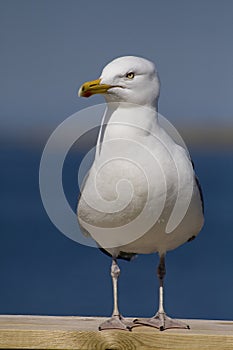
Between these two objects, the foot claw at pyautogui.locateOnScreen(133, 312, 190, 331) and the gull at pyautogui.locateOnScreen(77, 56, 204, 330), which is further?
the foot claw at pyautogui.locateOnScreen(133, 312, 190, 331)

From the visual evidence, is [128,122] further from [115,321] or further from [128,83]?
[115,321]

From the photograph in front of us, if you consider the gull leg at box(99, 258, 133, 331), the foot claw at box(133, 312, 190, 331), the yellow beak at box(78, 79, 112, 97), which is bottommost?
the foot claw at box(133, 312, 190, 331)

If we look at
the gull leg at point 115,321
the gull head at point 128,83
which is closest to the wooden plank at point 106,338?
the gull leg at point 115,321

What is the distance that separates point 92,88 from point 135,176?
0.30 m

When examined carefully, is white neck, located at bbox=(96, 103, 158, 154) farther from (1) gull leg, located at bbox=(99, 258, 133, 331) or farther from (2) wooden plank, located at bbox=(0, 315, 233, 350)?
(2) wooden plank, located at bbox=(0, 315, 233, 350)

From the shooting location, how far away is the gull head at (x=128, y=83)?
3025mm

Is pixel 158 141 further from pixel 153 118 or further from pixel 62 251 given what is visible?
pixel 62 251

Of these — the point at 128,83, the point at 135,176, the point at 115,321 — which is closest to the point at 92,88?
the point at 128,83

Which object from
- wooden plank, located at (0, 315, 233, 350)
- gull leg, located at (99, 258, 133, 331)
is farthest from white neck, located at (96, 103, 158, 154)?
wooden plank, located at (0, 315, 233, 350)

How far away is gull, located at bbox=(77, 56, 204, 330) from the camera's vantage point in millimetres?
2973

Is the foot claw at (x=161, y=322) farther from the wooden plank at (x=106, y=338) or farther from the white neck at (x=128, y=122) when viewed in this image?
the white neck at (x=128, y=122)

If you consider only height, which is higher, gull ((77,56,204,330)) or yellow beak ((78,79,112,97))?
yellow beak ((78,79,112,97))

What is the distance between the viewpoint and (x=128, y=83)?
9.97ft

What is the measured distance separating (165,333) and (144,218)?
0.35 metres
